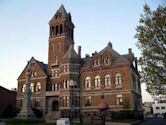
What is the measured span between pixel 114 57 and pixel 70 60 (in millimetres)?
10346

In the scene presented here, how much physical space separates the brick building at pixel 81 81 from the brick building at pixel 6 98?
4.49 meters

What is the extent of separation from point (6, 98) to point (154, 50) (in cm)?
5270

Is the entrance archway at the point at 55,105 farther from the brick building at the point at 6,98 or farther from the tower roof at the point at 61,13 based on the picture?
the tower roof at the point at 61,13

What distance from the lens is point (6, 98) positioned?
206 feet

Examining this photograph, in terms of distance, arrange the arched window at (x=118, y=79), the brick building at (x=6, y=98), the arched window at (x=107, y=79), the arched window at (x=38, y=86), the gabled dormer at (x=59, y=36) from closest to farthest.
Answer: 1. the arched window at (x=118, y=79)
2. the arched window at (x=107, y=79)
3. the arched window at (x=38, y=86)
4. the brick building at (x=6, y=98)
5. the gabled dormer at (x=59, y=36)

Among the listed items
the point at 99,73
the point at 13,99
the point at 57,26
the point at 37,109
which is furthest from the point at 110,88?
the point at 13,99

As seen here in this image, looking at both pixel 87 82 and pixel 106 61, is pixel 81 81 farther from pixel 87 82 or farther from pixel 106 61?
pixel 106 61

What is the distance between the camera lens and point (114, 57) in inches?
2077

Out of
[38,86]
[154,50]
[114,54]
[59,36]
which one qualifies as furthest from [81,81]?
[154,50]

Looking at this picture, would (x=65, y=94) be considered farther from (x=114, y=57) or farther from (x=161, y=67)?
(x=161, y=67)

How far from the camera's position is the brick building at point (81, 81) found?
162 ft

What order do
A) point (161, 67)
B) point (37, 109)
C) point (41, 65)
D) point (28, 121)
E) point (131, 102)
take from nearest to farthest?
point (161, 67), point (28, 121), point (131, 102), point (37, 109), point (41, 65)

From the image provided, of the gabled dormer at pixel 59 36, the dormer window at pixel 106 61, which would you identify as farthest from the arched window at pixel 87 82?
the gabled dormer at pixel 59 36

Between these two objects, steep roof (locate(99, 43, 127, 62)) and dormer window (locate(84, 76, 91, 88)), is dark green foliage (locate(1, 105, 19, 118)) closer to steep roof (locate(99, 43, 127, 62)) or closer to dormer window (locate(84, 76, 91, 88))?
dormer window (locate(84, 76, 91, 88))
